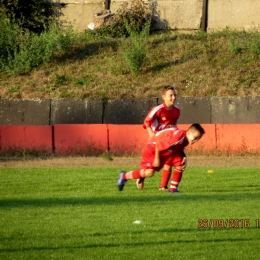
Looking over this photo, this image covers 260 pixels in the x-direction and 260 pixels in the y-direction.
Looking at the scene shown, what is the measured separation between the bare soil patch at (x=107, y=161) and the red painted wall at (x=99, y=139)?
53cm

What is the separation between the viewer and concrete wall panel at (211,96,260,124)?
2434 centimetres

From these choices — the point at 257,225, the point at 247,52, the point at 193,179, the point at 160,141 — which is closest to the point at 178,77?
the point at 247,52

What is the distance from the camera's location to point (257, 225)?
941 centimetres

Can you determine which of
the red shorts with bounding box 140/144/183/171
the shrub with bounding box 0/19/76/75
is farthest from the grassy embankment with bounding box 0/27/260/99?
the red shorts with bounding box 140/144/183/171

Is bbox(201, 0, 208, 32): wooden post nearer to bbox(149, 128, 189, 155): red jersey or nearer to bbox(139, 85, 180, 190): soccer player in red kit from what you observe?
bbox(139, 85, 180, 190): soccer player in red kit

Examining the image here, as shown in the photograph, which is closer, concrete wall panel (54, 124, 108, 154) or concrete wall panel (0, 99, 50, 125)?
concrete wall panel (54, 124, 108, 154)

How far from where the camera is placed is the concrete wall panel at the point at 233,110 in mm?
24344

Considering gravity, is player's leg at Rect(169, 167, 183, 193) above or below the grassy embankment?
below

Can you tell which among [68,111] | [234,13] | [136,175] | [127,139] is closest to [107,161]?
[127,139]

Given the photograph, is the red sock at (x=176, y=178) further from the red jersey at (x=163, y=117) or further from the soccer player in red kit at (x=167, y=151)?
the red jersey at (x=163, y=117)

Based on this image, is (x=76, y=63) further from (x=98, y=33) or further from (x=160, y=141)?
(x=160, y=141)

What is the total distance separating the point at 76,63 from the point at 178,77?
449 centimetres

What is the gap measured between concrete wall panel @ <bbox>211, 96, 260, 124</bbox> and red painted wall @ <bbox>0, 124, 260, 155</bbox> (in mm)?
2613

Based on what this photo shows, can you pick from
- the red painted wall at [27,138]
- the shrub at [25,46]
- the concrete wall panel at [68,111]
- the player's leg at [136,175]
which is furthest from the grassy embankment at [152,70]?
the player's leg at [136,175]
